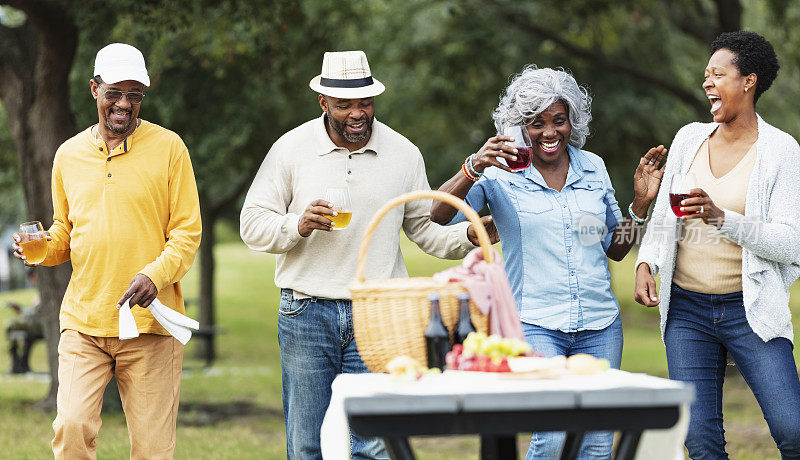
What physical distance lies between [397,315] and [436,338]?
0.17m

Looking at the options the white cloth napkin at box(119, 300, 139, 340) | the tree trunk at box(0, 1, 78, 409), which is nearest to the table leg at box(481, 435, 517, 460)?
the white cloth napkin at box(119, 300, 139, 340)

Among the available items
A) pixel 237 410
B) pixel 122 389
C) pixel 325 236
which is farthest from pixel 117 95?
pixel 237 410

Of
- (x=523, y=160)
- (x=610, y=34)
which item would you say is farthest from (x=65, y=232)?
(x=610, y=34)

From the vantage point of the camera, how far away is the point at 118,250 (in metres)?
4.69

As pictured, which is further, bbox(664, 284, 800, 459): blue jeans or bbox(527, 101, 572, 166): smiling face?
bbox(527, 101, 572, 166): smiling face

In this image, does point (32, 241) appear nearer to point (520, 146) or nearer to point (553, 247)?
point (520, 146)

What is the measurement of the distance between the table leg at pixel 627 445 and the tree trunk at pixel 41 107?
745 cm

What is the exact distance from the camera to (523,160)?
4.12 meters

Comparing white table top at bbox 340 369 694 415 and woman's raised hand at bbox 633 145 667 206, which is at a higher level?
woman's raised hand at bbox 633 145 667 206

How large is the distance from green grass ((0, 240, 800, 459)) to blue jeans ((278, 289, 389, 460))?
3086 mm

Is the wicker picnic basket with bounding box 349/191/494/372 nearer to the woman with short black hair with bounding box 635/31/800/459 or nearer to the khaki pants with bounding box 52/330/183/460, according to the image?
A: the woman with short black hair with bounding box 635/31/800/459

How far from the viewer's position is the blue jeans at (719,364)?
14.4 ft

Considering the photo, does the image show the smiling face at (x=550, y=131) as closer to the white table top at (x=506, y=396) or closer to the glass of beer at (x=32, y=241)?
the white table top at (x=506, y=396)

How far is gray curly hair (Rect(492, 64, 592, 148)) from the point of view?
4.48 metres
